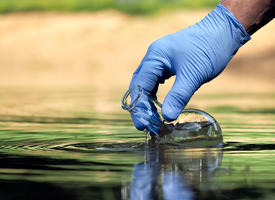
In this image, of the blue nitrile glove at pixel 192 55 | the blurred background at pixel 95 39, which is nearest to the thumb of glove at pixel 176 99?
the blue nitrile glove at pixel 192 55

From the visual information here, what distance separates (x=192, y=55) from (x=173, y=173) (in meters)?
1.25

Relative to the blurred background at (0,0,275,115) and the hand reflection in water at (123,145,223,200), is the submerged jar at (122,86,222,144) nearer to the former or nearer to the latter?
the hand reflection in water at (123,145,223,200)

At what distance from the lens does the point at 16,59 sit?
21.6 metres

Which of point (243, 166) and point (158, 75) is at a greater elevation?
point (158, 75)

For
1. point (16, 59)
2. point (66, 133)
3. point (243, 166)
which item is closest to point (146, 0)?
point (16, 59)

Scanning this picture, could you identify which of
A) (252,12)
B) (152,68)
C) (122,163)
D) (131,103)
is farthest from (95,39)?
(122,163)

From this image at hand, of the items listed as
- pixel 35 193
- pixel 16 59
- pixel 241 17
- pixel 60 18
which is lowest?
pixel 35 193

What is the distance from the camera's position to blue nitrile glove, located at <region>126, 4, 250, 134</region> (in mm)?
3998

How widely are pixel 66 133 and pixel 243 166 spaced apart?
1.91m

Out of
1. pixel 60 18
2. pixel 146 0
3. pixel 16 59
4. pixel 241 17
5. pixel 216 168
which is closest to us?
pixel 216 168

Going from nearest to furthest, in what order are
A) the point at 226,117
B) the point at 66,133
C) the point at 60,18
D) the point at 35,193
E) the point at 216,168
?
the point at 35,193 < the point at 216,168 < the point at 66,133 < the point at 226,117 < the point at 60,18

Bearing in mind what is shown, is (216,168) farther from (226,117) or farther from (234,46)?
(226,117)

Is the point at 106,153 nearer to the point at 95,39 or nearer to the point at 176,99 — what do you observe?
the point at 176,99

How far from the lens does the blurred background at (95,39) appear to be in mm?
19906
